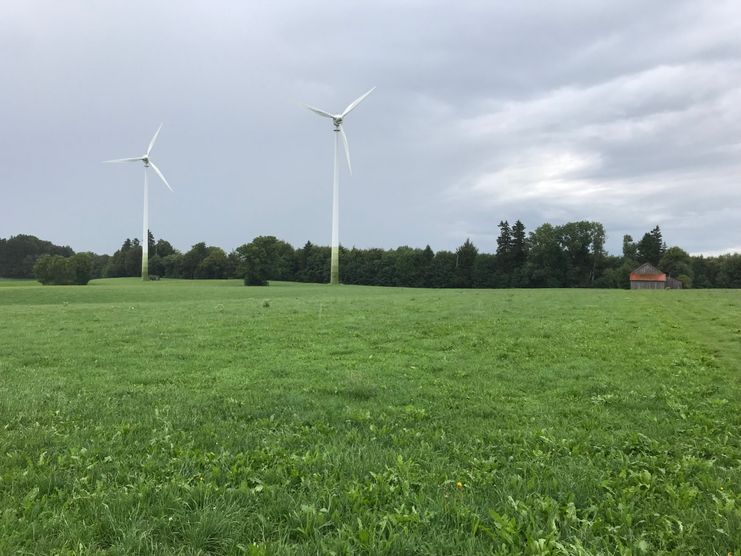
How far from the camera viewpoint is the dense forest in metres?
125

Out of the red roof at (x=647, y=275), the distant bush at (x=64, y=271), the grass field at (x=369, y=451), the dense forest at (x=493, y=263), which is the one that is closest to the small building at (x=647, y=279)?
the red roof at (x=647, y=275)

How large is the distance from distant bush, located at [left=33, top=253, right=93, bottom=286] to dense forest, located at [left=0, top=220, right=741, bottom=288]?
30321 mm

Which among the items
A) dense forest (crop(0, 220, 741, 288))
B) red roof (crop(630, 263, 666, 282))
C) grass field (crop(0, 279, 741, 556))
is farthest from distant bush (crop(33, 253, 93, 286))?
red roof (crop(630, 263, 666, 282))

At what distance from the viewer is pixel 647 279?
11062 centimetres

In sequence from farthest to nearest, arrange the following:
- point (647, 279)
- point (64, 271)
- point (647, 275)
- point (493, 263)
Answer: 1. point (493, 263)
2. point (647, 275)
3. point (647, 279)
4. point (64, 271)

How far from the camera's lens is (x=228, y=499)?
4.75m

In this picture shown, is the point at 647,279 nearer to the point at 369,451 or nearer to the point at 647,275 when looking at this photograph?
the point at 647,275

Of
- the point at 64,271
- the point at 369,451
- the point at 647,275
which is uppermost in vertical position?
the point at 647,275

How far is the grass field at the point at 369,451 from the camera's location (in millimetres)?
4230

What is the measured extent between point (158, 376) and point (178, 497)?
651 centimetres

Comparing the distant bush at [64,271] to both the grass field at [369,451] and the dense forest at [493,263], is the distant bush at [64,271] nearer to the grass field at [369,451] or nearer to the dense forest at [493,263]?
the dense forest at [493,263]

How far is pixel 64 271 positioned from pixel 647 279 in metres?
123

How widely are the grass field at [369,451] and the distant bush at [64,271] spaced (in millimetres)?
98763

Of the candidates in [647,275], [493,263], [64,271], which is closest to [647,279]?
[647,275]
